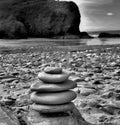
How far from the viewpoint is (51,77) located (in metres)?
2.85

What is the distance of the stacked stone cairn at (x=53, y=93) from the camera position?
2.80m

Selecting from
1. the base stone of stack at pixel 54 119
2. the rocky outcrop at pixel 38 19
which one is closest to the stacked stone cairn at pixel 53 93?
the base stone of stack at pixel 54 119

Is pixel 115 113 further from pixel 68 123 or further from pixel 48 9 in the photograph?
pixel 48 9

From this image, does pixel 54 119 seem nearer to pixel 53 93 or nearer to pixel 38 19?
pixel 53 93

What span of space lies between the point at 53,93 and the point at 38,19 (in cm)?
6422

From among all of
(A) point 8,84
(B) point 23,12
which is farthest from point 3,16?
(A) point 8,84

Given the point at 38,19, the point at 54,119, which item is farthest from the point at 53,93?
the point at 38,19

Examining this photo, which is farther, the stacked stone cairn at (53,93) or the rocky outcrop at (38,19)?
the rocky outcrop at (38,19)

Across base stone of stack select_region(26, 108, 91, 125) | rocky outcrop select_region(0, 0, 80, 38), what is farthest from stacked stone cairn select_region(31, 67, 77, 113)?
rocky outcrop select_region(0, 0, 80, 38)

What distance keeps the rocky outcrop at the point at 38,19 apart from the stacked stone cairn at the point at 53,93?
49497mm

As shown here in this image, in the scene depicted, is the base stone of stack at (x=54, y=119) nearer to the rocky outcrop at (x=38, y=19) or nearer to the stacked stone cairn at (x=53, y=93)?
the stacked stone cairn at (x=53, y=93)

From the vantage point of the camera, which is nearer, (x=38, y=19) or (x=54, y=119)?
(x=54, y=119)

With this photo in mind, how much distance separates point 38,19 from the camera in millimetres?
66062

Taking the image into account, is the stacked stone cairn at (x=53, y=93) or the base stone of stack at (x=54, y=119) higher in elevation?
the stacked stone cairn at (x=53, y=93)
